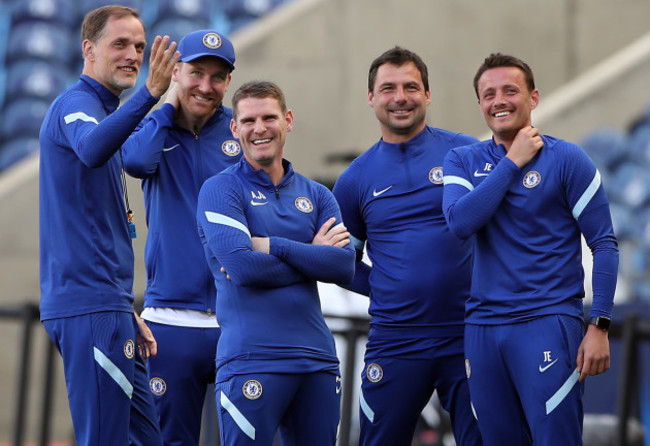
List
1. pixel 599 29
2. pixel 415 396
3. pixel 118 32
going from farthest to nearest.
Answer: pixel 599 29, pixel 415 396, pixel 118 32

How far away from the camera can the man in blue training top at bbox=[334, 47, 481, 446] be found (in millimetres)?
4414

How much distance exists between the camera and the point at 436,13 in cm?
1079

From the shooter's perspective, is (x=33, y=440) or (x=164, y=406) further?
(x=33, y=440)

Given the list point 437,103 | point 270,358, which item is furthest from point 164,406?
point 437,103

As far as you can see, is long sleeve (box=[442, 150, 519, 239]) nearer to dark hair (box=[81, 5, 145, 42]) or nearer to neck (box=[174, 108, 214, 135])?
neck (box=[174, 108, 214, 135])

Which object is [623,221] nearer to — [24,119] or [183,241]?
[183,241]

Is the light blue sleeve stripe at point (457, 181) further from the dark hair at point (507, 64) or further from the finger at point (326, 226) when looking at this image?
the finger at point (326, 226)

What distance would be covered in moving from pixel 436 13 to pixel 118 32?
7021 mm

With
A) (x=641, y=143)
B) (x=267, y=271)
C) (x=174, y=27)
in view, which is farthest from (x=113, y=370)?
(x=174, y=27)

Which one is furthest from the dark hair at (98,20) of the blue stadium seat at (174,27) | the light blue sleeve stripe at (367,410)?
the blue stadium seat at (174,27)

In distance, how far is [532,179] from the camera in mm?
4082

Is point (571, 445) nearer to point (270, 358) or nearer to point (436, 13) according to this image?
point (270, 358)

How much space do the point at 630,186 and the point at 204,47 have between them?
6.81 metres

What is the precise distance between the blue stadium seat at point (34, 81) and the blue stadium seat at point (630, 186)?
262 inches
